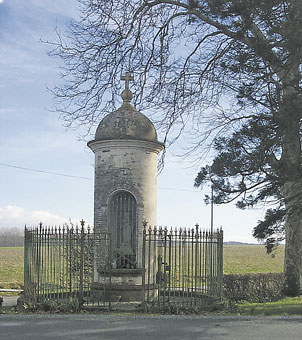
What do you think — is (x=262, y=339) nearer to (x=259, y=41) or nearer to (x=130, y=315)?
(x=130, y=315)

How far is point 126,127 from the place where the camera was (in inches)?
574

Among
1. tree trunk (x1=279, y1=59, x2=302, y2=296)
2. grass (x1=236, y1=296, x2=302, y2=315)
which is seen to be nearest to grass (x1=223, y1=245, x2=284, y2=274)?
tree trunk (x1=279, y1=59, x2=302, y2=296)

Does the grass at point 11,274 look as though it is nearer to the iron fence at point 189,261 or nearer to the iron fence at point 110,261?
the iron fence at point 110,261

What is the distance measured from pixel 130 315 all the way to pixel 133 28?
34.1ft

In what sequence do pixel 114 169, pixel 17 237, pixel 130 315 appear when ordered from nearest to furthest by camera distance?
pixel 130 315 < pixel 114 169 < pixel 17 237

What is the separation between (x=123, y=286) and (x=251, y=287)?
520 cm

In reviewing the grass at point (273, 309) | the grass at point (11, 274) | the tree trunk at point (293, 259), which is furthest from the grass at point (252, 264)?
the grass at point (11, 274)

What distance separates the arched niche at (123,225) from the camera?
14422 mm

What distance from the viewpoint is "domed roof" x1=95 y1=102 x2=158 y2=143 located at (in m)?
14.6

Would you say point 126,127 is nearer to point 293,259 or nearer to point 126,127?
point 126,127

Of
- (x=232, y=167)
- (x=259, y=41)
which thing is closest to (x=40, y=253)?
(x=232, y=167)

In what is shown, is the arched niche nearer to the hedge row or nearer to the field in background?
the hedge row

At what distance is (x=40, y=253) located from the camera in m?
13.3

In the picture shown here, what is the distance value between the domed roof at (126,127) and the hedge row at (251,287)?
5.59 metres
